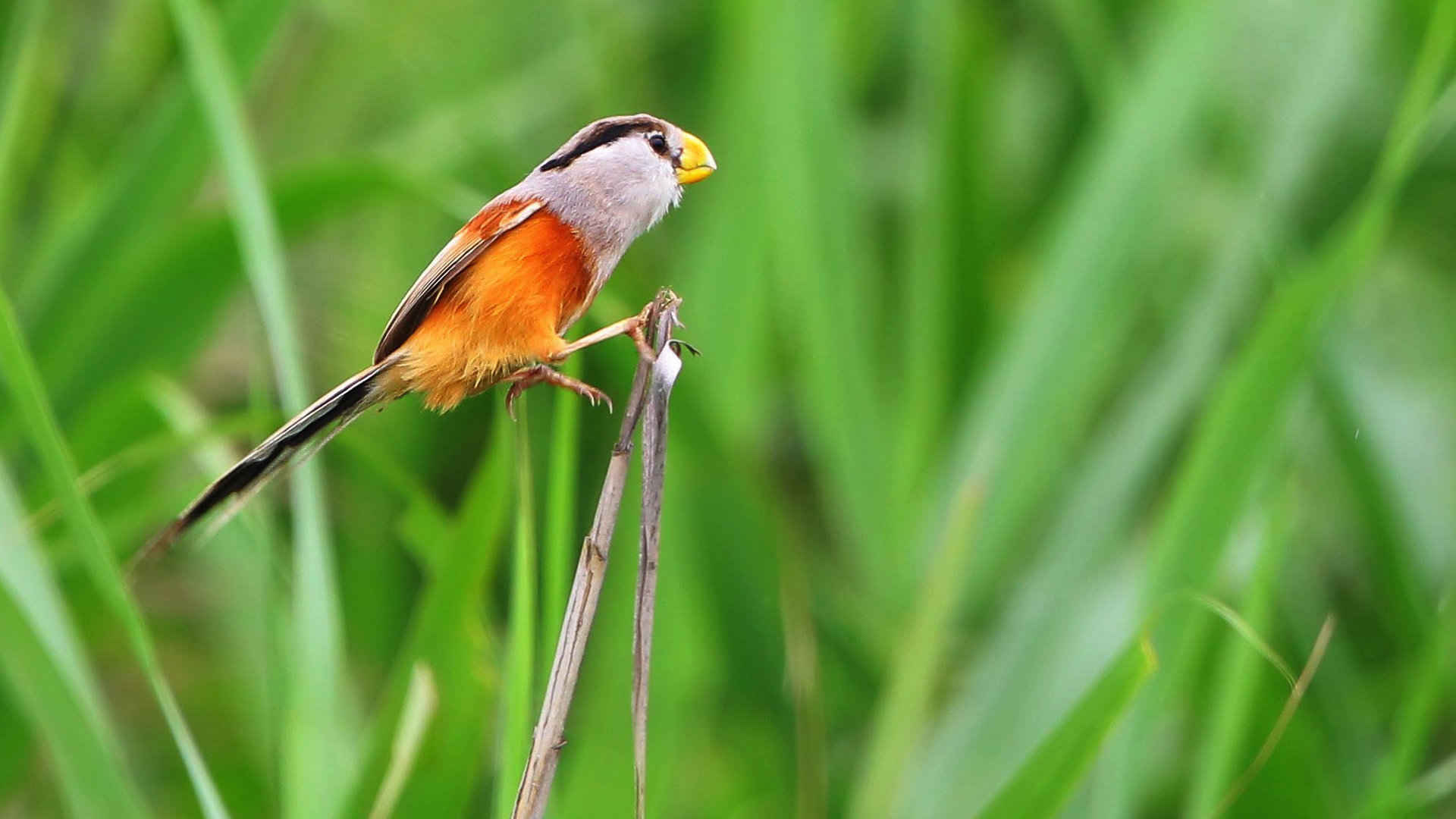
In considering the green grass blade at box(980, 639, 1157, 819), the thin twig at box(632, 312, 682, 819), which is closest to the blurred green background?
the green grass blade at box(980, 639, 1157, 819)

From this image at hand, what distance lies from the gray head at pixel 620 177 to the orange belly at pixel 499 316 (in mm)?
16

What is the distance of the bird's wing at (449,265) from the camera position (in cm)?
94

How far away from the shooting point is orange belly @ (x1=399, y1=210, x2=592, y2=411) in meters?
0.94

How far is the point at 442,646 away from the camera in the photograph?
1433 millimetres

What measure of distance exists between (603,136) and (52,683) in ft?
2.17

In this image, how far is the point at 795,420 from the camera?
287 cm

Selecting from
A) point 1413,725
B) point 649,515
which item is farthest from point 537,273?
point 1413,725

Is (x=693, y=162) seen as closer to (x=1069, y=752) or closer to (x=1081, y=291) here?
(x=1069, y=752)

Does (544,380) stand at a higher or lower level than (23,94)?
lower

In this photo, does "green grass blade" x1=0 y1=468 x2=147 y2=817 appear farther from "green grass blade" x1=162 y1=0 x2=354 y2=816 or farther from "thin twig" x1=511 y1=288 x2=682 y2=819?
"thin twig" x1=511 y1=288 x2=682 y2=819

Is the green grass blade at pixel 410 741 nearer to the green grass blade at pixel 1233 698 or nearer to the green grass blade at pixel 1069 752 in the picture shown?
the green grass blade at pixel 1069 752

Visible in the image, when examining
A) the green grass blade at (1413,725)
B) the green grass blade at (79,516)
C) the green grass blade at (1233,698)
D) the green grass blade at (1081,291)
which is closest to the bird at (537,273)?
the green grass blade at (79,516)

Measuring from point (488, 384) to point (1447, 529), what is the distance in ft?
6.45

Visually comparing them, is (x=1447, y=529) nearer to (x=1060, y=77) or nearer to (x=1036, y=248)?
(x=1036, y=248)
